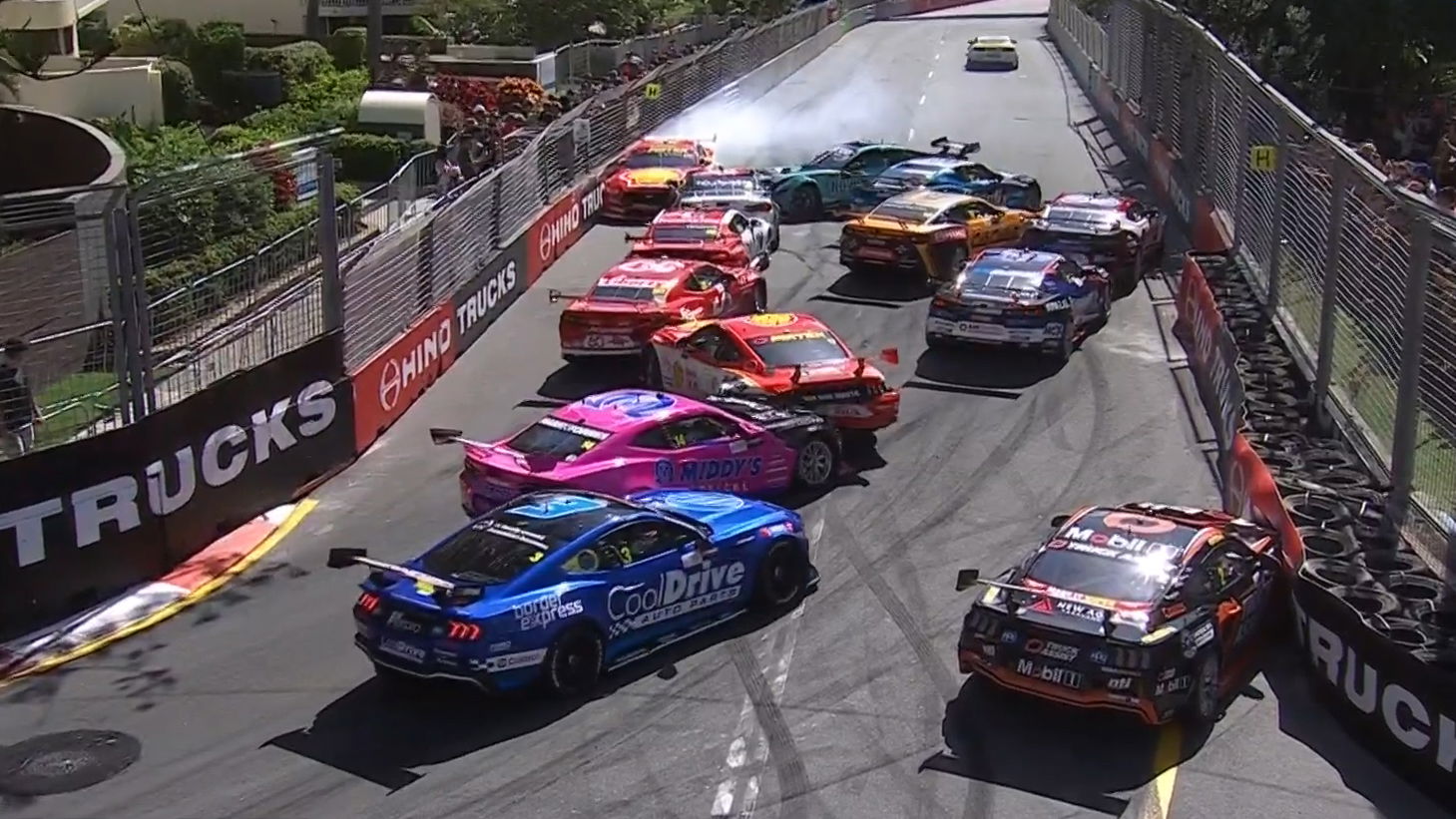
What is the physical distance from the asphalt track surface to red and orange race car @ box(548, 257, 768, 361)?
3.07 m

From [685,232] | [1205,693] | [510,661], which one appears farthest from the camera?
[685,232]

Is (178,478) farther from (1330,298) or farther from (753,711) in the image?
(1330,298)

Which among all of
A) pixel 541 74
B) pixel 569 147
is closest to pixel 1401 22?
pixel 569 147

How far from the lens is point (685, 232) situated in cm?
2739

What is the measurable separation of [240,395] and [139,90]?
97.2 feet

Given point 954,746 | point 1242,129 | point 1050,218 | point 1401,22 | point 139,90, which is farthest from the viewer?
point 139,90

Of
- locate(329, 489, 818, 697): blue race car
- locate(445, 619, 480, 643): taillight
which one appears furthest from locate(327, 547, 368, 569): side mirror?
locate(445, 619, 480, 643): taillight

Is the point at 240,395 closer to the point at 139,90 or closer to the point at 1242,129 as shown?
the point at 1242,129

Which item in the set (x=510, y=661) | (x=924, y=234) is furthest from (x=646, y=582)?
(x=924, y=234)

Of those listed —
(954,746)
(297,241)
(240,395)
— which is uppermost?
(297,241)

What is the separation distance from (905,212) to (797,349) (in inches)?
365

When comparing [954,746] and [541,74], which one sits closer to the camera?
[954,746]

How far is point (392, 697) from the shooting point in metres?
12.9

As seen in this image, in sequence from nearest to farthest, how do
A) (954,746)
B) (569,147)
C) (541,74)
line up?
(954,746)
(569,147)
(541,74)
